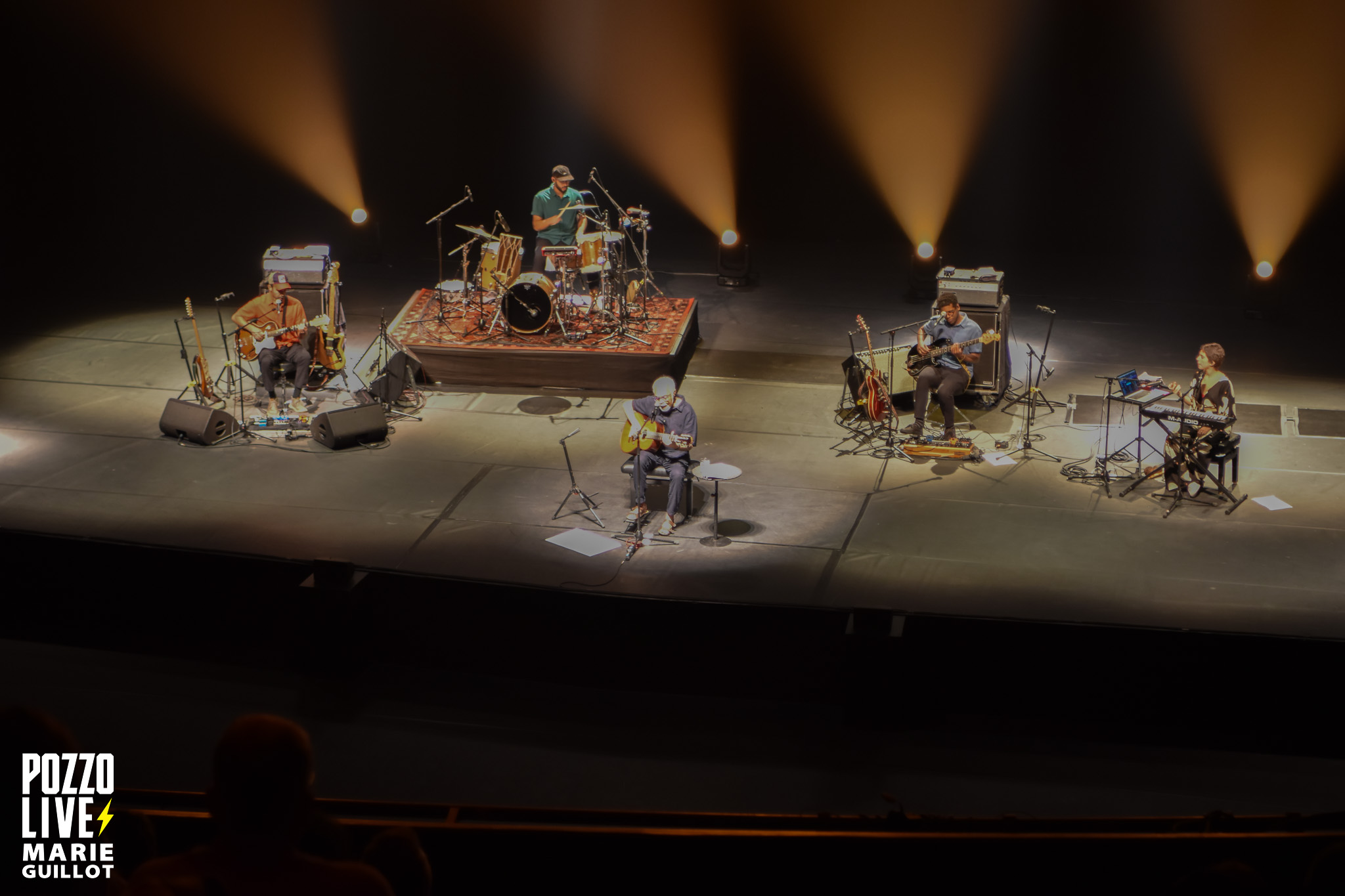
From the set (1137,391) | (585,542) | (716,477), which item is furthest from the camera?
(1137,391)

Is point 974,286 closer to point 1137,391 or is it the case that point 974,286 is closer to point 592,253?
point 1137,391

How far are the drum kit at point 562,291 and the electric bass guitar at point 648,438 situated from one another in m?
2.50

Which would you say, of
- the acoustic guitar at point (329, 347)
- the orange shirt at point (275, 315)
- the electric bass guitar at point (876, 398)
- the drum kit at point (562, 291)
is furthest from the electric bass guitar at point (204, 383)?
the electric bass guitar at point (876, 398)

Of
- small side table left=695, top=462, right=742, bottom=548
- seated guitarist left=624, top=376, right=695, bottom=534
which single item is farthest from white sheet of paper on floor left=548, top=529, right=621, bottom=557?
small side table left=695, top=462, right=742, bottom=548

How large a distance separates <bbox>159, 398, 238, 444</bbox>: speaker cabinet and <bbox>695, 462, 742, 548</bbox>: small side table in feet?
11.8

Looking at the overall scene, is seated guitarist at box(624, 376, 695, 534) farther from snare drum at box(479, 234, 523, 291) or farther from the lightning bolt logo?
the lightning bolt logo

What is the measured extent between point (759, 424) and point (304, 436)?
3288 mm

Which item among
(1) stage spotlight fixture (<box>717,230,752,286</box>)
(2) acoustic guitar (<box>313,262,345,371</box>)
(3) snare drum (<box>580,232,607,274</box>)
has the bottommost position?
(2) acoustic guitar (<box>313,262,345,371</box>)

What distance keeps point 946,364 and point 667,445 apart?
8.40ft

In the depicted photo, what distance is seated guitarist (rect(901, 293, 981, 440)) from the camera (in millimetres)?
8633

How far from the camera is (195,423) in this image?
333 inches

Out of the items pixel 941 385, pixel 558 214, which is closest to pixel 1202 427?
pixel 941 385

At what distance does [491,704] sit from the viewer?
5527mm

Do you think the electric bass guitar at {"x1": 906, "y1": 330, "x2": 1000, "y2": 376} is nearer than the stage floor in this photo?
No
